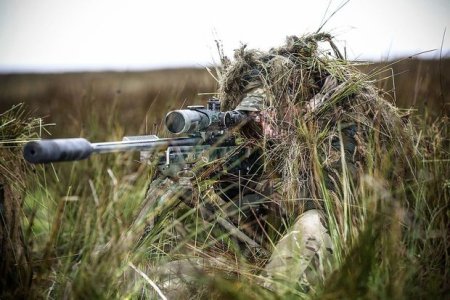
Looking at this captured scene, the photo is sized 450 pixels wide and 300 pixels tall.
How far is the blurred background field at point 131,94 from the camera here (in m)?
6.04

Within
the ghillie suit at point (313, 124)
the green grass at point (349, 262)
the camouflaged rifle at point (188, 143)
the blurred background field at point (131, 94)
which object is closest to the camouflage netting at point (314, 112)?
the ghillie suit at point (313, 124)

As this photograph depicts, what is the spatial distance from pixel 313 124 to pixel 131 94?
846 cm

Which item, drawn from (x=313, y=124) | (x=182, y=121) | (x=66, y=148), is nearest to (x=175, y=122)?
(x=182, y=121)

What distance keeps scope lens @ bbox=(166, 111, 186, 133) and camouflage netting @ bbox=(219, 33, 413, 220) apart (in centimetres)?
82

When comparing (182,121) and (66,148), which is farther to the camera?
(182,121)

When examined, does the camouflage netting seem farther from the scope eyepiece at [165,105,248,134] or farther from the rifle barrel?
the rifle barrel

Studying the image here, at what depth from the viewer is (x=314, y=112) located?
11.0 ft

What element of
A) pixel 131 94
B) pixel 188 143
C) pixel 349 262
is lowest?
pixel 349 262

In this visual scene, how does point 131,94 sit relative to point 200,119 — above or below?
below

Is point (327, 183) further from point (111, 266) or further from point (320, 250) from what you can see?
point (111, 266)

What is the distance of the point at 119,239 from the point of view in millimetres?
2252

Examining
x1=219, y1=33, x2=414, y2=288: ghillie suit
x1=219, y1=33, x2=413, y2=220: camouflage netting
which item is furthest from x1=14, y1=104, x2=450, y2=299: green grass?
x1=219, y1=33, x2=413, y2=220: camouflage netting

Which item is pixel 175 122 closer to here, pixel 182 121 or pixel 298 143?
pixel 182 121

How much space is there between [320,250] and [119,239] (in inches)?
43.2
